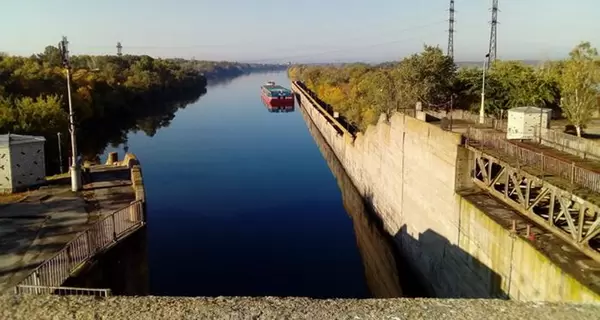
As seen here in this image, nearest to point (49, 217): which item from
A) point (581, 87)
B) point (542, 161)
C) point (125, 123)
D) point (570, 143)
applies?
point (542, 161)

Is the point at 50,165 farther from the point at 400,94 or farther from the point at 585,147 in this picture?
the point at 585,147

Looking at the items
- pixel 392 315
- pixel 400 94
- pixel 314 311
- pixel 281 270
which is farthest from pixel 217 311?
pixel 400 94

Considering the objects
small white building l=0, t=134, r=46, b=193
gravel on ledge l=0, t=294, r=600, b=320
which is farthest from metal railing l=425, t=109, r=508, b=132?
gravel on ledge l=0, t=294, r=600, b=320

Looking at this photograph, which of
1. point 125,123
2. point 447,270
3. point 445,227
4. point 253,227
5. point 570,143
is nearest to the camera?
point 570,143

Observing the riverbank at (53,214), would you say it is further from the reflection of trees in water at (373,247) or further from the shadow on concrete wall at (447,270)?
the reflection of trees in water at (373,247)

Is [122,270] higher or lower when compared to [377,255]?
higher

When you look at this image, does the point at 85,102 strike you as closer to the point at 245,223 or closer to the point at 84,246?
the point at 245,223
